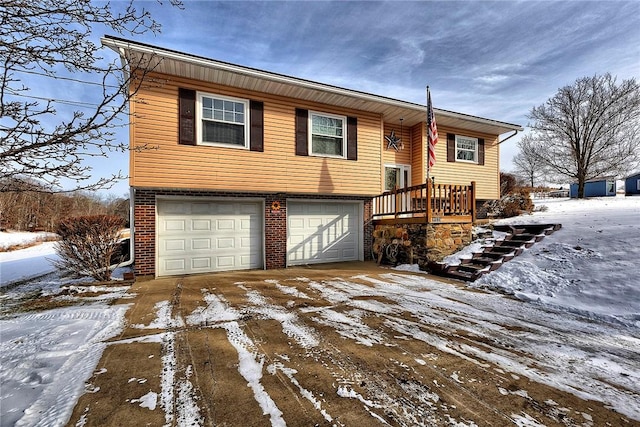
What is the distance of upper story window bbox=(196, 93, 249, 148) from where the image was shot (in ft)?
23.1

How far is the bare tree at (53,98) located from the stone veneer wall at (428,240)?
279 inches

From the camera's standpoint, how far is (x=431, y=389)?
87.3 inches

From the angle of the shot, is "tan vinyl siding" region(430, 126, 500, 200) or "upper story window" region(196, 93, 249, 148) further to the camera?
"tan vinyl siding" region(430, 126, 500, 200)

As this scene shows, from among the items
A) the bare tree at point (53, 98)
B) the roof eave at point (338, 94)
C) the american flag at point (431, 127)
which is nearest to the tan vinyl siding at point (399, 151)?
the roof eave at point (338, 94)

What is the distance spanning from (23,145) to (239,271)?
19.5 feet

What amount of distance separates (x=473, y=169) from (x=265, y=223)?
28.9ft

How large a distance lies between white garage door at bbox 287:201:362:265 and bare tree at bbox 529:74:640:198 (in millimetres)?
19128

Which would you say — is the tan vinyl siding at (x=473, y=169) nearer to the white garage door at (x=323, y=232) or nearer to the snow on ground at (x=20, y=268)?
the white garage door at (x=323, y=232)

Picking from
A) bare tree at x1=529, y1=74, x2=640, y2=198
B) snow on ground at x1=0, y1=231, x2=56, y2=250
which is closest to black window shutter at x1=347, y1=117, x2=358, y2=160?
bare tree at x1=529, y1=74, x2=640, y2=198

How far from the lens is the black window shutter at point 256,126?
24.7 feet

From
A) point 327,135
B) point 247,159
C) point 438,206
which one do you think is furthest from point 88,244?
point 438,206

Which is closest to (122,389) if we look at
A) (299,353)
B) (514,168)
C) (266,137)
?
(299,353)

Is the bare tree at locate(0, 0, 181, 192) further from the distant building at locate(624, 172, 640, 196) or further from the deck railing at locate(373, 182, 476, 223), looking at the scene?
the distant building at locate(624, 172, 640, 196)

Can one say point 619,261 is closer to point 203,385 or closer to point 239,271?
point 203,385
